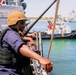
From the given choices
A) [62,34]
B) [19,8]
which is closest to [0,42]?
[19,8]

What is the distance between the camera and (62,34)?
45.7 meters

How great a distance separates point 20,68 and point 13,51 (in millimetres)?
201

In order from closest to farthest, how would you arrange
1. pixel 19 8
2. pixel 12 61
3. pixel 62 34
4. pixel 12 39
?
pixel 12 39
pixel 12 61
pixel 19 8
pixel 62 34

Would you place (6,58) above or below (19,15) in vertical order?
below

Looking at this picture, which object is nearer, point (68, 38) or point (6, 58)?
point (6, 58)

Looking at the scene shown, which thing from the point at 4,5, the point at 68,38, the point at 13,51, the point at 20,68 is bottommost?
the point at 68,38

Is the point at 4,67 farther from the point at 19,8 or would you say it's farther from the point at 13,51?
the point at 19,8

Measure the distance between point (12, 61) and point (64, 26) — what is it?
43927mm

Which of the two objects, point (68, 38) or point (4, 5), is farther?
point (68, 38)

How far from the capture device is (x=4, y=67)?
9.23 feet

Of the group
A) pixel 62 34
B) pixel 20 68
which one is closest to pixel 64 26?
pixel 62 34

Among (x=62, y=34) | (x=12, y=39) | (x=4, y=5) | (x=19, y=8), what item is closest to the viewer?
(x=12, y=39)

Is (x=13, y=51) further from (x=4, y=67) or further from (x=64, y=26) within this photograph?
(x=64, y=26)

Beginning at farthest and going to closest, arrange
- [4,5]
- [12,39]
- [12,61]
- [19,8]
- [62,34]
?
[62,34]
[4,5]
[19,8]
[12,61]
[12,39]
